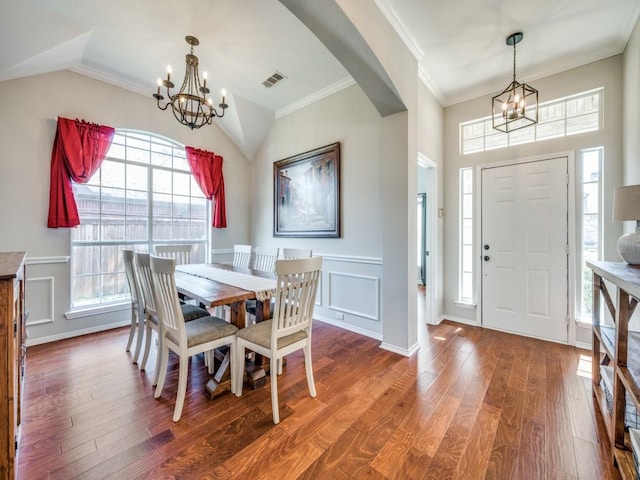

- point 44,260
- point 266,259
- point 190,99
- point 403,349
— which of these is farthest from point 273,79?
point 403,349

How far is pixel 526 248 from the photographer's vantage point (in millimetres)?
3129

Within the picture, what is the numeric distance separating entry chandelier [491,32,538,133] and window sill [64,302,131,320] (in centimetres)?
490

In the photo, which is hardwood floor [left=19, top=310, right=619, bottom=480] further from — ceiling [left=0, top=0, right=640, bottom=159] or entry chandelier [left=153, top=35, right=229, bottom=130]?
ceiling [left=0, top=0, right=640, bottom=159]

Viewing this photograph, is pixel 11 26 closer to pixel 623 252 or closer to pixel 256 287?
pixel 256 287

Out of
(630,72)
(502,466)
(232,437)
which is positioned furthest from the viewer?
(630,72)

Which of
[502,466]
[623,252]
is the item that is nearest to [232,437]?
[502,466]

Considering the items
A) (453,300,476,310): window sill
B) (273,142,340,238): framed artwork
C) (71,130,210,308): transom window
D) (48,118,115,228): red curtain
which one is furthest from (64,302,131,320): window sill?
(453,300,476,310): window sill

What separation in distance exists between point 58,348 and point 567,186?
225 inches

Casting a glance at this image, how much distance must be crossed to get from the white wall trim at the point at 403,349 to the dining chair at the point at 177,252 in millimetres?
2803

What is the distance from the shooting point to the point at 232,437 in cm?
158

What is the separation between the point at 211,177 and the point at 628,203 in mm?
4566

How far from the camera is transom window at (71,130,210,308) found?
10.7ft

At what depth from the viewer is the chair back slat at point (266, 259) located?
3398 millimetres

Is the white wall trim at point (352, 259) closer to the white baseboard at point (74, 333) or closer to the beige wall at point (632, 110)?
the beige wall at point (632, 110)
